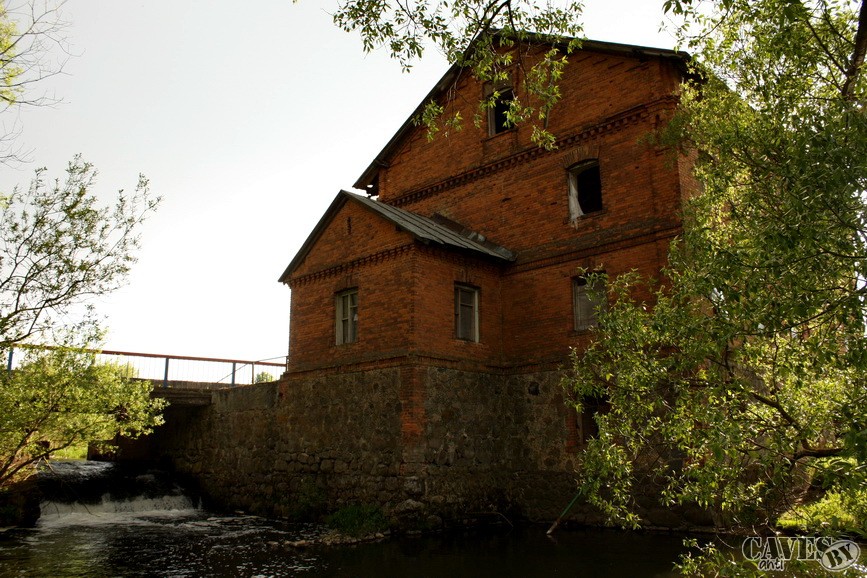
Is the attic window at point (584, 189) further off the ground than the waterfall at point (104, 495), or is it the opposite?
the attic window at point (584, 189)

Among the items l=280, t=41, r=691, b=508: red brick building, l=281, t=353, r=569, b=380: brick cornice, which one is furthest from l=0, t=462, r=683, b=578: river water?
l=281, t=353, r=569, b=380: brick cornice

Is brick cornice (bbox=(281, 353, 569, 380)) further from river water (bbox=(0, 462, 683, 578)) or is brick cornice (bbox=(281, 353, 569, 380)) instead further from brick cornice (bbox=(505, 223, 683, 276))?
river water (bbox=(0, 462, 683, 578))

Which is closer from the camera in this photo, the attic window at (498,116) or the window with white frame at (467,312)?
the window with white frame at (467,312)

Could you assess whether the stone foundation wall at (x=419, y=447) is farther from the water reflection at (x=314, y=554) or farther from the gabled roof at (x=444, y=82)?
the gabled roof at (x=444, y=82)

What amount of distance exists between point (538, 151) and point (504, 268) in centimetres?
315

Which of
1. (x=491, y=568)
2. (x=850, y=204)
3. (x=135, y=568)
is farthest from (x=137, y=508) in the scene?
(x=850, y=204)

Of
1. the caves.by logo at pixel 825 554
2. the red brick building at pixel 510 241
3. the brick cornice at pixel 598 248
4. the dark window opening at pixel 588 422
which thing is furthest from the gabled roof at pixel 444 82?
the caves.by logo at pixel 825 554

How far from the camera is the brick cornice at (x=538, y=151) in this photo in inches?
583

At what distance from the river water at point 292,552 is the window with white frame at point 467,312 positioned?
464 centimetres

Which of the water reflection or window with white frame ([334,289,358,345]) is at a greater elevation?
window with white frame ([334,289,358,345])

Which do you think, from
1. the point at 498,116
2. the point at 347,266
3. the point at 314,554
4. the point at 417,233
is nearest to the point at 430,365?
the point at 417,233

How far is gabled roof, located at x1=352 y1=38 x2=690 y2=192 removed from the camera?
14812mm

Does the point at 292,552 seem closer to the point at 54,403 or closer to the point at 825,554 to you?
the point at 54,403

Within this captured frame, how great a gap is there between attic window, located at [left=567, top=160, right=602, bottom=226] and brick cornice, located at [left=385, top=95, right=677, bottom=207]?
26.2 inches
